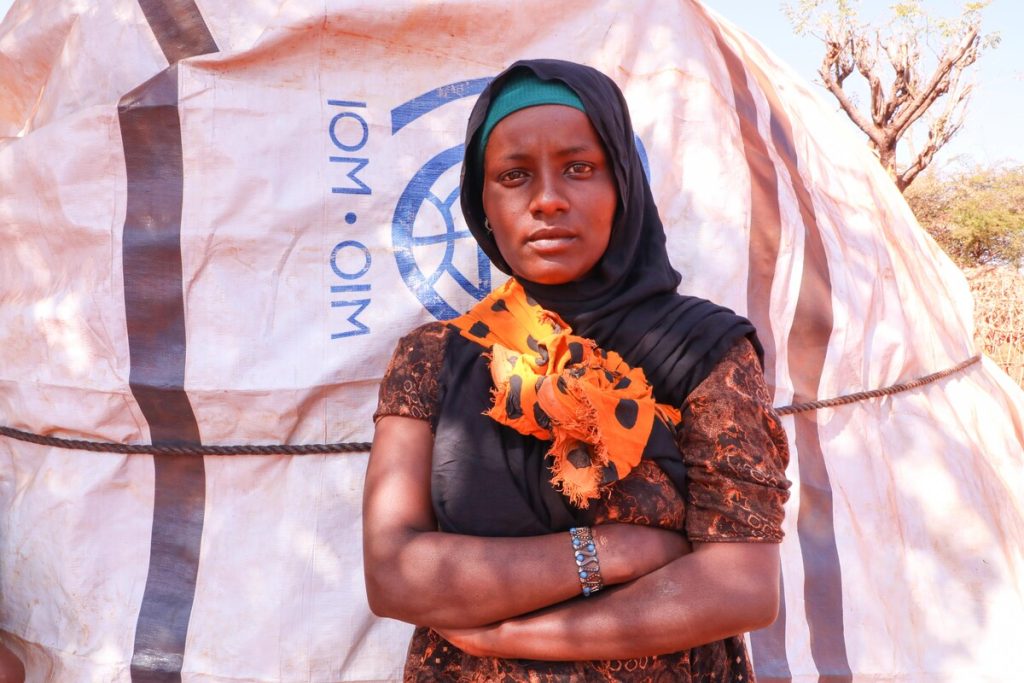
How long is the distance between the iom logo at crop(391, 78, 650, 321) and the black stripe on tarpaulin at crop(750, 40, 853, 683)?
2.63 feet

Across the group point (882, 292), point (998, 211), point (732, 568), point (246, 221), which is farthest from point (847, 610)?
point (998, 211)

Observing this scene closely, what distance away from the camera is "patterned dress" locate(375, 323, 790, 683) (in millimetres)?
1220

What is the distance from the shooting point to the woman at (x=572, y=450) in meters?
1.20

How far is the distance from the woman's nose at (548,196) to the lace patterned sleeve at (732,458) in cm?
32

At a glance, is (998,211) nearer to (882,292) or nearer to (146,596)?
(882,292)

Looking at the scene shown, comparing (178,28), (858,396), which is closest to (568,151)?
(178,28)

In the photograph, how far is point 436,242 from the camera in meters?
2.03

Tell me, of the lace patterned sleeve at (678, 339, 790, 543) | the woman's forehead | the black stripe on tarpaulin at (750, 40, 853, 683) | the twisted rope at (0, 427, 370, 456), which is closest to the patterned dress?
the lace patterned sleeve at (678, 339, 790, 543)

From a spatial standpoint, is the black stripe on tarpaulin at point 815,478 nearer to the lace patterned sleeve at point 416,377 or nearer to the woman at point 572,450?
the woman at point 572,450

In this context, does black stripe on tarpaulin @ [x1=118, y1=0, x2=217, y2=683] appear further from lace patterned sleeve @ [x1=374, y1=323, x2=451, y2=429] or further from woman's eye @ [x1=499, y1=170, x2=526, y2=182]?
woman's eye @ [x1=499, y1=170, x2=526, y2=182]

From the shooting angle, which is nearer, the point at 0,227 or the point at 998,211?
the point at 0,227

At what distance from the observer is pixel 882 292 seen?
8.21ft

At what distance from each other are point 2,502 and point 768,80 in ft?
7.33

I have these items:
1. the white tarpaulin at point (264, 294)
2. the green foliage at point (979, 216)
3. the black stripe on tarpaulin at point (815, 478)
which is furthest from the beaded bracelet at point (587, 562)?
the green foliage at point (979, 216)
